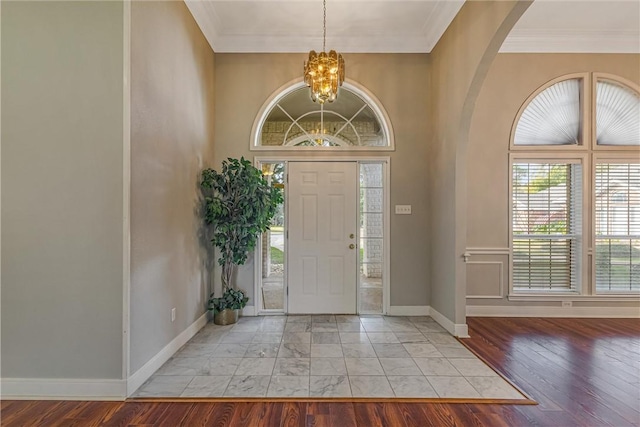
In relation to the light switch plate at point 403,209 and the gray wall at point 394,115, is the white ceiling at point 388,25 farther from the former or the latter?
the light switch plate at point 403,209

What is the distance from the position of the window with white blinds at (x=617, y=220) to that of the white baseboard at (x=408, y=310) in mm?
2252

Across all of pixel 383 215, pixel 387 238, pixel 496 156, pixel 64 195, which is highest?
pixel 496 156

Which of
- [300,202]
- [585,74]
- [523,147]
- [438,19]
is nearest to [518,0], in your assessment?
[438,19]

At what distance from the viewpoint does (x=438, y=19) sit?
10.9 ft

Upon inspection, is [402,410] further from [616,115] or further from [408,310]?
[616,115]

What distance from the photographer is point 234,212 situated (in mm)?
3336

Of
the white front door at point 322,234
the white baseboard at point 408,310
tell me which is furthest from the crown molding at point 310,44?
the white baseboard at point 408,310

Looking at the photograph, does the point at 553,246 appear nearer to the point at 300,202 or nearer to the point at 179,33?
the point at 300,202

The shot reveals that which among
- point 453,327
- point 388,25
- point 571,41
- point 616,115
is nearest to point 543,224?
point 616,115

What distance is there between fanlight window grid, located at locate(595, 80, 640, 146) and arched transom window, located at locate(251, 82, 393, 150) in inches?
109

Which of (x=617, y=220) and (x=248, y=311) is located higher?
(x=617, y=220)

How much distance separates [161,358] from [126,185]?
1473 mm

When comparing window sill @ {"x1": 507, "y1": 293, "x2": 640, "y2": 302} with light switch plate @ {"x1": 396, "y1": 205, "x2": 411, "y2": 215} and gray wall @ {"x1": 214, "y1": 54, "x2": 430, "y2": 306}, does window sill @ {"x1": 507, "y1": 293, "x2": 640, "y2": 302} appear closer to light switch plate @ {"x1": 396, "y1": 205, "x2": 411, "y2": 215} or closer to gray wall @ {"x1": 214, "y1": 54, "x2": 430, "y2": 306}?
gray wall @ {"x1": 214, "y1": 54, "x2": 430, "y2": 306}

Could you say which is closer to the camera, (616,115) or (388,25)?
(388,25)
